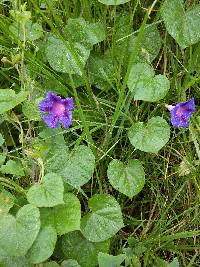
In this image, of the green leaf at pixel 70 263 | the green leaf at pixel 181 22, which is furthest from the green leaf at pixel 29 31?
the green leaf at pixel 70 263

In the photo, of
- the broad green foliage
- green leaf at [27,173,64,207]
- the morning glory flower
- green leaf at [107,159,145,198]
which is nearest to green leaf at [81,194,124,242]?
A: green leaf at [107,159,145,198]

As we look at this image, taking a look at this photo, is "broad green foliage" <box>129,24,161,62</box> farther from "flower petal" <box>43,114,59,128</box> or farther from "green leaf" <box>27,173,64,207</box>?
"green leaf" <box>27,173,64,207</box>

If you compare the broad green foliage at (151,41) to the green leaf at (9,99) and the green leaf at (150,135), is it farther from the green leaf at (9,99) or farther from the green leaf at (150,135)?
the green leaf at (9,99)

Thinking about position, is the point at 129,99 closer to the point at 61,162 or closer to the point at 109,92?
the point at 109,92

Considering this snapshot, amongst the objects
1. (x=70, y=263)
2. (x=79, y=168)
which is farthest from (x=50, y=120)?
(x=70, y=263)

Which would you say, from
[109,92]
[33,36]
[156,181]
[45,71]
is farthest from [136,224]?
[33,36]
